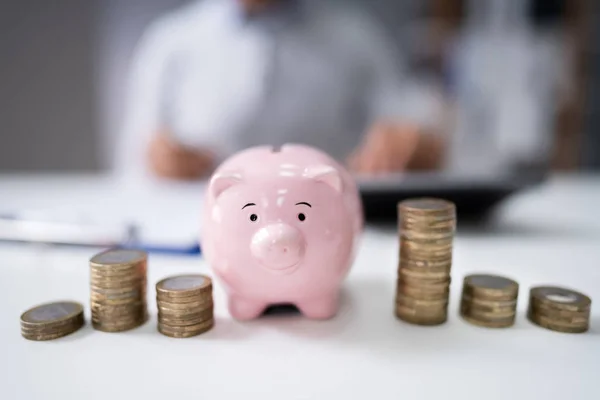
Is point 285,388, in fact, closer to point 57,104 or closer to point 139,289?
point 139,289

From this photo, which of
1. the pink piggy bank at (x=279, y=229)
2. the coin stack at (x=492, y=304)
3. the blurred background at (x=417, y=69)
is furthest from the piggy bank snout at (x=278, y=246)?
the blurred background at (x=417, y=69)

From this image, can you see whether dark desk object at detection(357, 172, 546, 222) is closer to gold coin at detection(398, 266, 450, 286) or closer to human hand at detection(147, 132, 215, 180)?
gold coin at detection(398, 266, 450, 286)

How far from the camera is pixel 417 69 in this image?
3074 mm

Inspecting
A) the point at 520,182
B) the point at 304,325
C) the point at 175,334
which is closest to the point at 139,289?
the point at 175,334

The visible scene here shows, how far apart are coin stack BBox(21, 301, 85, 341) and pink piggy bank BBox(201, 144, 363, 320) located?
150mm

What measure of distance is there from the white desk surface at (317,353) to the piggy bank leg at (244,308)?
1cm

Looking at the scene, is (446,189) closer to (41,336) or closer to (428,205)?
(428,205)

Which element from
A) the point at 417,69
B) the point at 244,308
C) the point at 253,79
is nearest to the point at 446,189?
the point at 244,308

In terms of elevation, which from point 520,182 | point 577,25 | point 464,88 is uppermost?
point 577,25

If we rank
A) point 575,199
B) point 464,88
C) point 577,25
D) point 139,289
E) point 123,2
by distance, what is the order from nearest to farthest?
point 139,289 < point 575,199 < point 123,2 < point 577,25 < point 464,88

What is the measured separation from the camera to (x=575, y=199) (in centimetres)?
117

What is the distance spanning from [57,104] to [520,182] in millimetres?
2485

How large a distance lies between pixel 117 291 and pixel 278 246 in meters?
0.18

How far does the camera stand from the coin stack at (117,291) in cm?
50
